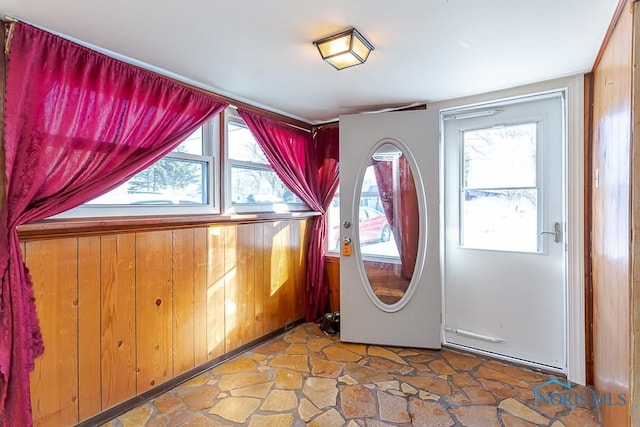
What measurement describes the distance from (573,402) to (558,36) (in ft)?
7.07

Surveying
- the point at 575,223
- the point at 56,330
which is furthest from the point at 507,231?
the point at 56,330

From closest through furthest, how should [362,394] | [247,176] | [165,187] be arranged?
1. [362,394]
2. [165,187]
3. [247,176]

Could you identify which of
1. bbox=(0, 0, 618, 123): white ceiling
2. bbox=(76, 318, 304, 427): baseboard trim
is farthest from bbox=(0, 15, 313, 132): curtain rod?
bbox=(76, 318, 304, 427): baseboard trim

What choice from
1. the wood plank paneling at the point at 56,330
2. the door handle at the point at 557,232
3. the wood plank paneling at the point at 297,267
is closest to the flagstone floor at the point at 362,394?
the wood plank paneling at the point at 56,330

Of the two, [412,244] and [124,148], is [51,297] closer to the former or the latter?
[124,148]

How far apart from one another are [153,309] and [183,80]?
1.56 metres

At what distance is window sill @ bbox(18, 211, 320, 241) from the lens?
1606mm

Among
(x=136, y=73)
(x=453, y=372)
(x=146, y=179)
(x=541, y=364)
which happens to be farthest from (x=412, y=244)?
(x=136, y=73)

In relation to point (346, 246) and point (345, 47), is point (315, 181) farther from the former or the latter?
point (345, 47)

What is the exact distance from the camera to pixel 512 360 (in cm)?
251

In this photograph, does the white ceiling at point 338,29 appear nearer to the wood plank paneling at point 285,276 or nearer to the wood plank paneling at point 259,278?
the wood plank paneling at point 259,278

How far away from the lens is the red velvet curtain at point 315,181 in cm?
319

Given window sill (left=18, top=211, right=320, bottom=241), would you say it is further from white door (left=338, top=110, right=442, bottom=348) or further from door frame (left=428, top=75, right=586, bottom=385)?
door frame (left=428, top=75, right=586, bottom=385)

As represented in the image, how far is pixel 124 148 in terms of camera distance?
6.23 feet
